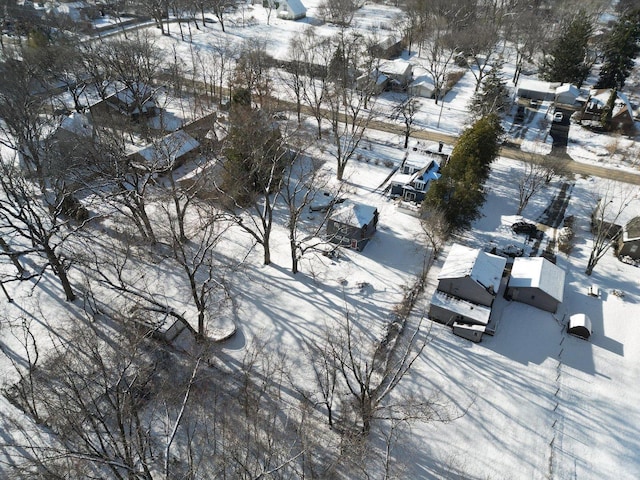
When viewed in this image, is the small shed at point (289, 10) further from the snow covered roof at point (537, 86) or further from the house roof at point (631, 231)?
the house roof at point (631, 231)

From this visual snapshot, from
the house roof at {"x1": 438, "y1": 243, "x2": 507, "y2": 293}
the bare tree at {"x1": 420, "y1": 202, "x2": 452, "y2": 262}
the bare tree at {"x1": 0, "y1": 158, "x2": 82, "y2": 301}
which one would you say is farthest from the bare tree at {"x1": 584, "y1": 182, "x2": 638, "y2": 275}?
the bare tree at {"x1": 0, "y1": 158, "x2": 82, "y2": 301}

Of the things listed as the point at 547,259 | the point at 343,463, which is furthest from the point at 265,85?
the point at 343,463

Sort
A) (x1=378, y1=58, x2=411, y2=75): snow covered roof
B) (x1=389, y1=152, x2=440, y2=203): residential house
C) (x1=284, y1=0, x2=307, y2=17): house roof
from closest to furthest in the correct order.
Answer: (x1=389, y1=152, x2=440, y2=203): residential house, (x1=378, y1=58, x2=411, y2=75): snow covered roof, (x1=284, y1=0, x2=307, y2=17): house roof

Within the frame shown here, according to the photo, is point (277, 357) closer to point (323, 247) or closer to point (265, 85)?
point (323, 247)

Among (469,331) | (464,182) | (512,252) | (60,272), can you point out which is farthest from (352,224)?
(60,272)

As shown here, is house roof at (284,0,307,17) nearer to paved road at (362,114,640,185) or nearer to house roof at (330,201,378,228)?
paved road at (362,114,640,185)

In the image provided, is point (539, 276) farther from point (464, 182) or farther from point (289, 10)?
point (289, 10)
